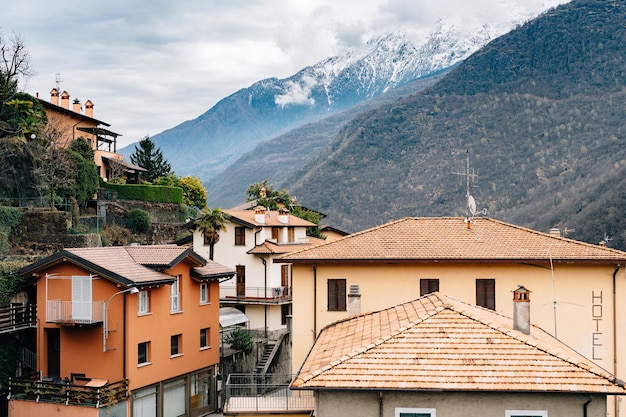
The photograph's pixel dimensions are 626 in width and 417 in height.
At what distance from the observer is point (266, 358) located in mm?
45344

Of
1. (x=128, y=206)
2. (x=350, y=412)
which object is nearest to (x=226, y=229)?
(x=128, y=206)

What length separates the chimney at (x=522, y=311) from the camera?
19484mm

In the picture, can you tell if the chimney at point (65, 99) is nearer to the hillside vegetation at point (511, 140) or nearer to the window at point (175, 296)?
the window at point (175, 296)

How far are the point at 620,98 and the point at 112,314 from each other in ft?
427

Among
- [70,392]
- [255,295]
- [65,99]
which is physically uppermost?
[65,99]

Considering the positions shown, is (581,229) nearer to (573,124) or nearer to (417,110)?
(573,124)

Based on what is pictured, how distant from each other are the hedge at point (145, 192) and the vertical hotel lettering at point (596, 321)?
129 feet

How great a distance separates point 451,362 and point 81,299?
773 inches

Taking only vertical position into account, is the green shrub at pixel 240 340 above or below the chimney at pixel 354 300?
below

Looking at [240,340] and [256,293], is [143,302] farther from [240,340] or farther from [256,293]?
[256,293]

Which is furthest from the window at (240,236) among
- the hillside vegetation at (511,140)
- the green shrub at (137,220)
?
the hillside vegetation at (511,140)

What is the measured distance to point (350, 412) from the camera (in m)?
16.5

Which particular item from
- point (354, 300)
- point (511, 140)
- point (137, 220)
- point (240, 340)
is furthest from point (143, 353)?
point (511, 140)

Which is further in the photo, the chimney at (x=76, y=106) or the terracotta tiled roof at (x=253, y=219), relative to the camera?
the chimney at (x=76, y=106)
